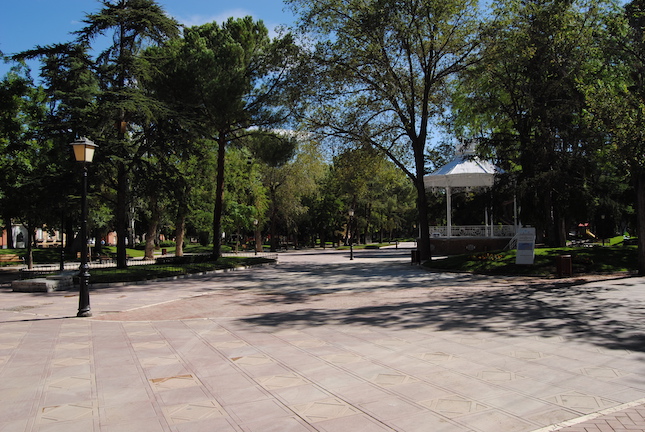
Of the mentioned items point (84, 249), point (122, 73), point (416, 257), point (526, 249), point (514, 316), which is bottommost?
point (514, 316)

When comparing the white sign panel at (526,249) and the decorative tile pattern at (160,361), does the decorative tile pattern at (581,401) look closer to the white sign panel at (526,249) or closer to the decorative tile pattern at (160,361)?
the decorative tile pattern at (160,361)

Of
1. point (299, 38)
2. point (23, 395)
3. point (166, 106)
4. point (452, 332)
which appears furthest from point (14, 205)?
point (452, 332)

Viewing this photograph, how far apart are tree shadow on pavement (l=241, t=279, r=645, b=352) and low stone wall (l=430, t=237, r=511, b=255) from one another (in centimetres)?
1945

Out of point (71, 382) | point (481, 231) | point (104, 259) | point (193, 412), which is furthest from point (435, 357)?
point (104, 259)

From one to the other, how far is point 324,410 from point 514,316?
6.77 metres

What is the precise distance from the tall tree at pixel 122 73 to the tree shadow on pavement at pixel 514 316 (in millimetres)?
11338

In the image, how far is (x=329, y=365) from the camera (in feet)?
21.4

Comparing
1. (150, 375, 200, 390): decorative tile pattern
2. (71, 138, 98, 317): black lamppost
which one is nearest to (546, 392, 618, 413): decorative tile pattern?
(150, 375, 200, 390): decorative tile pattern

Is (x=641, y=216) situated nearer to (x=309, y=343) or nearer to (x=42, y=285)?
(x=309, y=343)

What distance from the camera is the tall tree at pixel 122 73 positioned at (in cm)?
1972

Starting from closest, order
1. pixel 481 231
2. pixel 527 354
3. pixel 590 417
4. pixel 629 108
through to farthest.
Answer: pixel 590 417 < pixel 527 354 < pixel 629 108 < pixel 481 231

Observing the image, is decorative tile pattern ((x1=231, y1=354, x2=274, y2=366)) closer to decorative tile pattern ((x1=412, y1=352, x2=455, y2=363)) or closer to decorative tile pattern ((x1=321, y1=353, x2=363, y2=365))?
decorative tile pattern ((x1=321, y1=353, x2=363, y2=365))

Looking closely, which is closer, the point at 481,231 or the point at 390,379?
the point at 390,379

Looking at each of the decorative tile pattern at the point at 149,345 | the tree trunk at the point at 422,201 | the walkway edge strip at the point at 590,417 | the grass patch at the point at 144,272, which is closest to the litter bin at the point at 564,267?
Answer: the tree trunk at the point at 422,201
